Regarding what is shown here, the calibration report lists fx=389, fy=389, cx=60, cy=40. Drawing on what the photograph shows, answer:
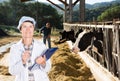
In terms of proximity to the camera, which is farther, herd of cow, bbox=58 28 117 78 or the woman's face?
herd of cow, bbox=58 28 117 78

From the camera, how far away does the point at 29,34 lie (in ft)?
12.4

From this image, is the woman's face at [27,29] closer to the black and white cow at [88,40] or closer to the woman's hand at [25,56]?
the woman's hand at [25,56]

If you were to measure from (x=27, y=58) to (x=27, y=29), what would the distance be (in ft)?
0.99

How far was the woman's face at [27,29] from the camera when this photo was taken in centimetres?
377

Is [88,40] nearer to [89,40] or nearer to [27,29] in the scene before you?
[89,40]

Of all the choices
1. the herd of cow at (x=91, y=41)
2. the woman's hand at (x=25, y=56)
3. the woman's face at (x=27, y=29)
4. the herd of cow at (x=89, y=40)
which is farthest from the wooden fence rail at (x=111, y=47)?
the woman's hand at (x=25, y=56)

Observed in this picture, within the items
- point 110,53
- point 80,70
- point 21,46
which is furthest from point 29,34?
point 80,70

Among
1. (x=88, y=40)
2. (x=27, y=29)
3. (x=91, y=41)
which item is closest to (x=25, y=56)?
(x=27, y=29)

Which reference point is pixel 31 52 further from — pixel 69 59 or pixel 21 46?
pixel 69 59

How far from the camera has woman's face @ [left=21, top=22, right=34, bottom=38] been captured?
3.77m

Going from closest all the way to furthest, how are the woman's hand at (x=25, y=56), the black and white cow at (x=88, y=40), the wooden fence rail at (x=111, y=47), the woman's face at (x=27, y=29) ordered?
the woman's hand at (x=25, y=56)
the woman's face at (x=27, y=29)
the wooden fence rail at (x=111, y=47)
the black and white cow at (x=88, y=40)

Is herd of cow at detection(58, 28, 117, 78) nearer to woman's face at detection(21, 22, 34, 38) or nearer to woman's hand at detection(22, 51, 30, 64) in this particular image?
woman's face at detection(21, 22, 34, 38)

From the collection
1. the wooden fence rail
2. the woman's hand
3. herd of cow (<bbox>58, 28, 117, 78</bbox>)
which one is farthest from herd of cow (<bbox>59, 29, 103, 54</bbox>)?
the woman's hand

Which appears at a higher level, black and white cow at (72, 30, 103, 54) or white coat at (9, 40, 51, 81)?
white coat at (9, 40, 51, 81)
